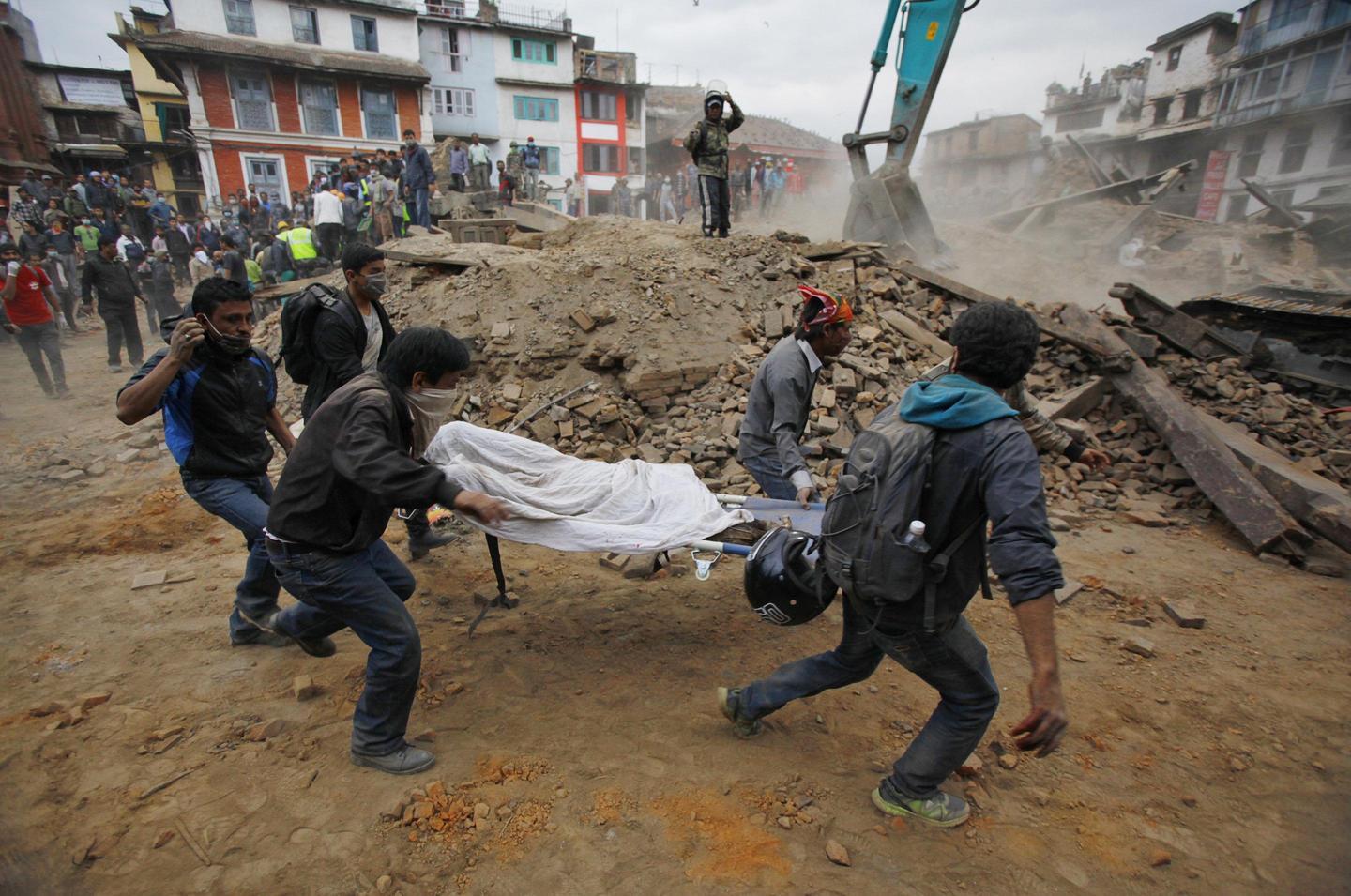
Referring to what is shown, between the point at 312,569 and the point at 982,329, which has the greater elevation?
the point at 982,329

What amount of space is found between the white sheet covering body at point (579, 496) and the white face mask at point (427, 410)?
39cm

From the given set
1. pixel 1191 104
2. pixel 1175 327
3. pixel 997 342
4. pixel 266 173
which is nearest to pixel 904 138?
pixel 1175 327

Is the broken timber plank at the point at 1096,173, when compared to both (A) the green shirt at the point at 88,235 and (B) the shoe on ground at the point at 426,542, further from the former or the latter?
(A) the green shirt at the point at 88,235

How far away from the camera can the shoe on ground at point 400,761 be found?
2670mm

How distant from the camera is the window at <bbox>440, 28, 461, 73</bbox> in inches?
1174

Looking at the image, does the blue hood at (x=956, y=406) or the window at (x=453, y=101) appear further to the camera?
the window at (x=453, y=101)

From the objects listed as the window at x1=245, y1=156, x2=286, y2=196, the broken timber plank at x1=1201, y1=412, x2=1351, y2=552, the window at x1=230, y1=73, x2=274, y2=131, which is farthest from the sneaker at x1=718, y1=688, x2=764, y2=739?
the window at x1=230, y1=73, x2=274, y2=131

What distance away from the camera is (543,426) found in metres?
6.20

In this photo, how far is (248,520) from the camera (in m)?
3.24

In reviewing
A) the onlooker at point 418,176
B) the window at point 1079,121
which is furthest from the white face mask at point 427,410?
the window at point 1079,121

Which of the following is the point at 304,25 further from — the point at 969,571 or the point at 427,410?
the point at 969,571

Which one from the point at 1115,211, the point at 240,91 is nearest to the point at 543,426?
the point at 1115,211

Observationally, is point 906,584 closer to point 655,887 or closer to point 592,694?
point 655,887

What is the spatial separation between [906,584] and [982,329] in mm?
818
